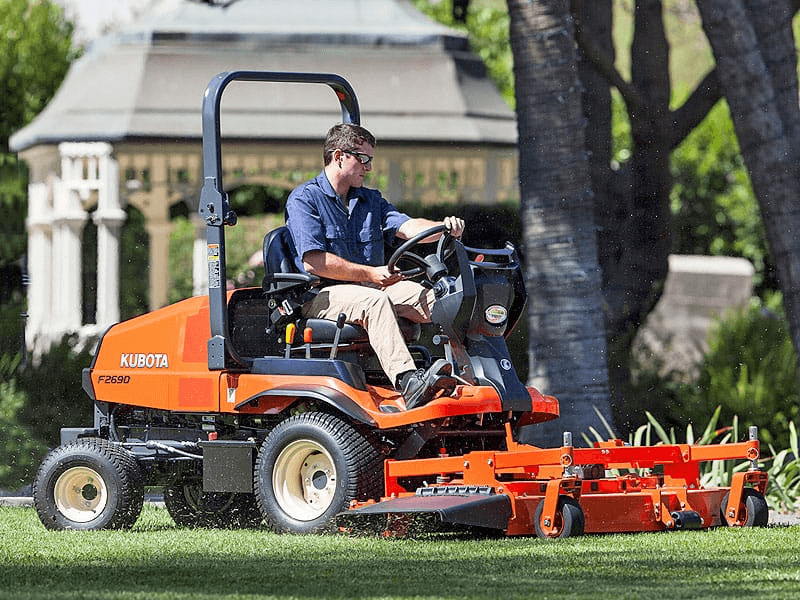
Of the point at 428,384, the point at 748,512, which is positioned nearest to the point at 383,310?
the point at 428,384

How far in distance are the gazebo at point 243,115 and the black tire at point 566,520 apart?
11.1 m

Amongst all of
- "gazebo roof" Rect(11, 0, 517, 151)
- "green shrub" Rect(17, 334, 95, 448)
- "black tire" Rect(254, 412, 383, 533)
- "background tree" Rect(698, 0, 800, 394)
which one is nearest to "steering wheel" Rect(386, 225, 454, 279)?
"black tire" Rect(254, 412, 383, 533)

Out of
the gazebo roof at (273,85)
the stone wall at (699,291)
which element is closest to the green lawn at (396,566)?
the gazebo roof at (273,85)

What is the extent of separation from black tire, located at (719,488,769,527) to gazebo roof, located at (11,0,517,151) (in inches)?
426

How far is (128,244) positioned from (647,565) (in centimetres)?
1565

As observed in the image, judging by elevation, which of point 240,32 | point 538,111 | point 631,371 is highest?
point 240,32

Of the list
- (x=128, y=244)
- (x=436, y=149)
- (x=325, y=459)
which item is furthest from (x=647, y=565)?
(x=128, y=244)

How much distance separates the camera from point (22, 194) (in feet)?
65.7

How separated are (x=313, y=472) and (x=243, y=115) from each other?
11.2m

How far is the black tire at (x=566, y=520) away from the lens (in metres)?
7.95

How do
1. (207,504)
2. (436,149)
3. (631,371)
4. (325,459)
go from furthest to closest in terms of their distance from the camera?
(436,149) < (631,371) < (207,504) < (325,459)

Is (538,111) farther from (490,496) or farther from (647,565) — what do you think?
(647,565)

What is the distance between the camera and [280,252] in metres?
8.90

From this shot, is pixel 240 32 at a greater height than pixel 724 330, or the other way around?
pixel 240 32
